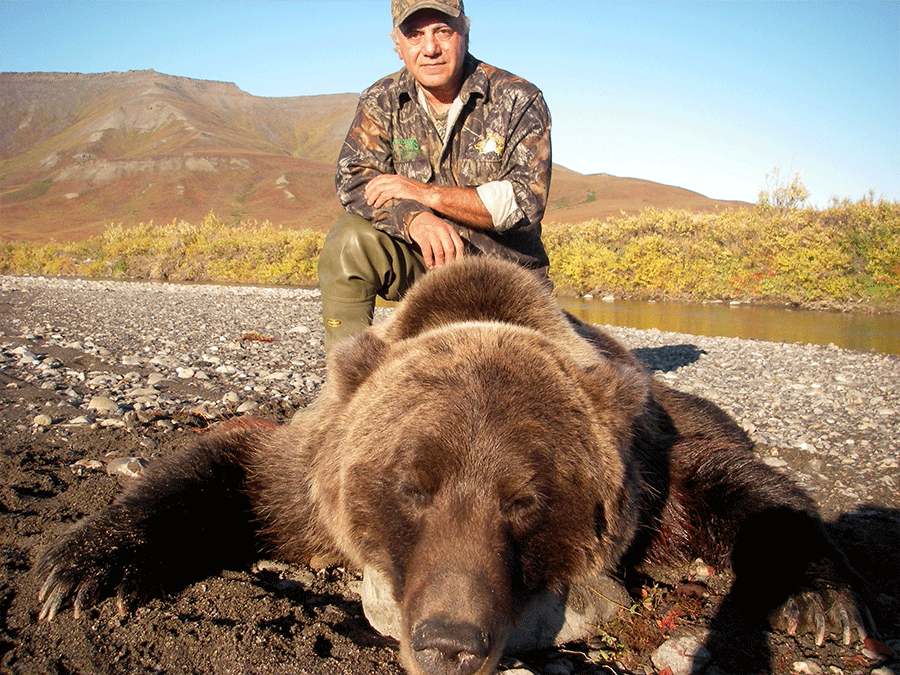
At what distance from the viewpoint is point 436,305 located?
2.71m

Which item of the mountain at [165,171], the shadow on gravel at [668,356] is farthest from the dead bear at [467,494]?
the mountain at [165,171]

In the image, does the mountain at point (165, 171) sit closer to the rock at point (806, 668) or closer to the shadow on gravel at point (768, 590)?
the shadow on gravel at point (768, 590)

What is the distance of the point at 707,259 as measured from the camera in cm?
1752

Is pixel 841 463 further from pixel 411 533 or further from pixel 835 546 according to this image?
pixel 411 533

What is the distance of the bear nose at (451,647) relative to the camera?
5.04ft

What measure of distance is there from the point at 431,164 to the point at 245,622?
318cm

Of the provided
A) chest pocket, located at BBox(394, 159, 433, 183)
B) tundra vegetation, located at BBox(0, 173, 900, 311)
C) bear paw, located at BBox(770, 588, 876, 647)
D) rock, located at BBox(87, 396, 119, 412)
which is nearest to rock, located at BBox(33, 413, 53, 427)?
rock, located at BBox(87, 396, 119, 412)

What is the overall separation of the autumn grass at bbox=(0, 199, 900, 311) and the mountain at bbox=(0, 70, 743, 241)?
29365 millimetres

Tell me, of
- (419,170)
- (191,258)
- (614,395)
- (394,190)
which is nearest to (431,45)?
(419,170)

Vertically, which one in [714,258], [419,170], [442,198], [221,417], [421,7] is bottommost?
[221,417]

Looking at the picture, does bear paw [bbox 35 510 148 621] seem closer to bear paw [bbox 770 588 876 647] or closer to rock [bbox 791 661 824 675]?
rock [bbox 791 661 824 675]

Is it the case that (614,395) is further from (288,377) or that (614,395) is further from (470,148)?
(288,377)

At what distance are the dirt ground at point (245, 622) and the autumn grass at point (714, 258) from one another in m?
14.9

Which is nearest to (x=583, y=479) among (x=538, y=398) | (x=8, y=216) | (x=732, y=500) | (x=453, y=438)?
(x=538, y=398)
